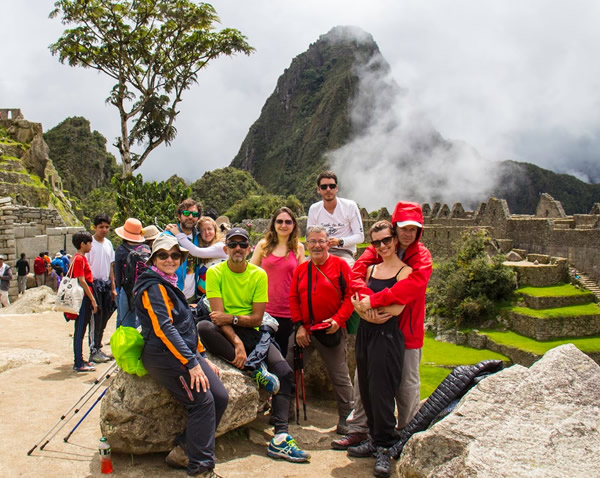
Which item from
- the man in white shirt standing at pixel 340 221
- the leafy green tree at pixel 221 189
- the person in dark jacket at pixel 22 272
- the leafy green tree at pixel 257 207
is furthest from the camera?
the leafy green tree at pixel 221 189

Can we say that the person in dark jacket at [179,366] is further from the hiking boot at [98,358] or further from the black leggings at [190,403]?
the hiking boot at [98,358]

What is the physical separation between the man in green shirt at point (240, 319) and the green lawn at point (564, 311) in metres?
19.4

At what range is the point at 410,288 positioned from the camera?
392cm

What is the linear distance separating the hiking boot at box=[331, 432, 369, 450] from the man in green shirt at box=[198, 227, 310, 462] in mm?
520

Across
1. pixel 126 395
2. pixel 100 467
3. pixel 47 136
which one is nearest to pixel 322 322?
pixel 126 395

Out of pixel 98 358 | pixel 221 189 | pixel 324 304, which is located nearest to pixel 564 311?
pixel 324 304

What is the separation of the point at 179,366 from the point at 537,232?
25.1m

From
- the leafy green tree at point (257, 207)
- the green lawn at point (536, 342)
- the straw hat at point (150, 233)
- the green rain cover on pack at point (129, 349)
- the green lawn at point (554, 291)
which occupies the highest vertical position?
the leafy green tree at point (257, 207)

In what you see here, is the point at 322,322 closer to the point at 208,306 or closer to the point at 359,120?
the point at 208,306

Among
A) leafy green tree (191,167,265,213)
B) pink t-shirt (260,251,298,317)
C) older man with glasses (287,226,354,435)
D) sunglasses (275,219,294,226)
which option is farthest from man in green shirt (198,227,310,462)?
leafy green tree (191,167,265,213)

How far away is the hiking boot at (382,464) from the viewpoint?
3774 mm

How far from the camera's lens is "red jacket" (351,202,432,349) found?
3.92 metres

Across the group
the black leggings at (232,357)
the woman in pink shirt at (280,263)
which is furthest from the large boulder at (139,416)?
the woman in pink shirt at (280,263)

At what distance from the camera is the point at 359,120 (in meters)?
114
